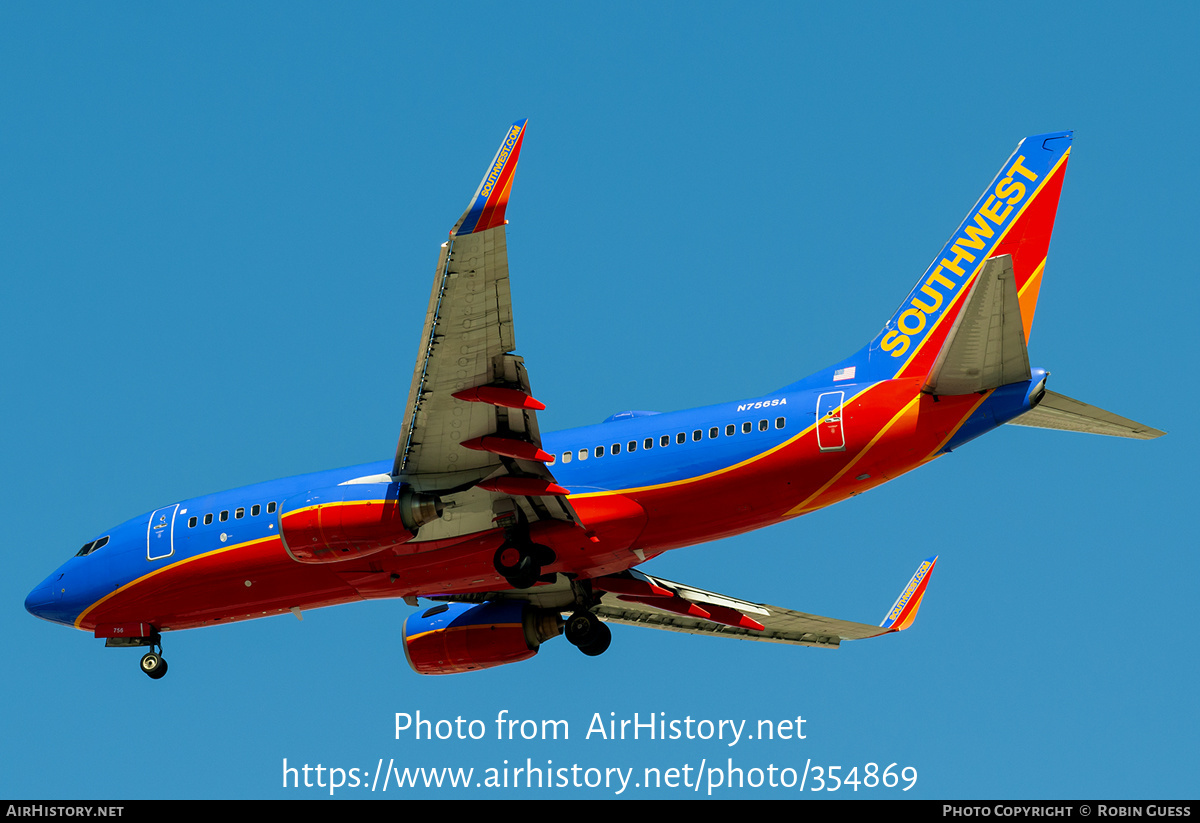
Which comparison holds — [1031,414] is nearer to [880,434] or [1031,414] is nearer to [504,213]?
[880,434]

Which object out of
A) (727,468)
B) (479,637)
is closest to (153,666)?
(479,637)

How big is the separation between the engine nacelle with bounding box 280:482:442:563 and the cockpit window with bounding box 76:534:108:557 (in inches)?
267

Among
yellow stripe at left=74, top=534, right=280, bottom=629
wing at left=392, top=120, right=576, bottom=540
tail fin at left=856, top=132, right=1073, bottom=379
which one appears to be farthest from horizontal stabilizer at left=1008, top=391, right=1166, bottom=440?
yellow stripe at left=74, top=534, right=280, bottom=629

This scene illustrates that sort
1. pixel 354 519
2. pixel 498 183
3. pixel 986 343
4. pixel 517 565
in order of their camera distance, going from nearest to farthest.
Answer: pixel 498 183 → pixel 986 343 → pixel 354 519 → pixel 517 565

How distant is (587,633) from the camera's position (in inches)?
1391

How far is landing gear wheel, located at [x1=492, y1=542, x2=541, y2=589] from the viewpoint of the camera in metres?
30.6

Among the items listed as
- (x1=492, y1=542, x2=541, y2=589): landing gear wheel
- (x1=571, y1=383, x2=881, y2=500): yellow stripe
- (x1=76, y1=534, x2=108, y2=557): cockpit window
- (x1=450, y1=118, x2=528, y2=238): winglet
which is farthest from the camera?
(x1=76, y1=534, x2=108, y2=557): cockpit window

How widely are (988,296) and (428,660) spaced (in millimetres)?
16924

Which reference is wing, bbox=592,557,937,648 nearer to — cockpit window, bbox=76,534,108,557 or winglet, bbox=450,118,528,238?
cockpit window, bbox=76,534,108,557

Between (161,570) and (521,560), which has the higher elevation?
(161,570)

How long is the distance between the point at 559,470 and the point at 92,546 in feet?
38.0

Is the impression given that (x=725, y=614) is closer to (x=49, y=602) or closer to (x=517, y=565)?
(x=517, y=565)

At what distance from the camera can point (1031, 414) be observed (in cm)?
2891
